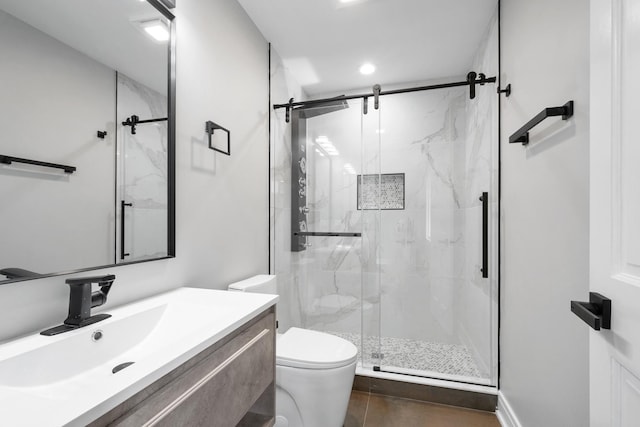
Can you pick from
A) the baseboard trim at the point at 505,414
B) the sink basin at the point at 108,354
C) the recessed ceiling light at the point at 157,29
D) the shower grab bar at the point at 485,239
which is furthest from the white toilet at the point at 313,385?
the recessed ceiling light at the point at 157,29

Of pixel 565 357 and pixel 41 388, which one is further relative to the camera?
pixel 565 357

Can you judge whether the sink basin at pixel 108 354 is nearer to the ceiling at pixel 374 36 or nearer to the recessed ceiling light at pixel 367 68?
the ceiling at pixel 374 36

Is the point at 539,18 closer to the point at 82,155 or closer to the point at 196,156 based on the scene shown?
the point at 196,156

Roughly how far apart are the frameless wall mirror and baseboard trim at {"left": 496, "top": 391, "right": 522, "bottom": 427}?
1.99 meters

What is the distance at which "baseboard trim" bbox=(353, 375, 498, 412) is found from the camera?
1878mm

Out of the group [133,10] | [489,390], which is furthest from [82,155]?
[489,390]

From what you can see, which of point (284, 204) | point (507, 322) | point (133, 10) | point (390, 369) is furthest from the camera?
point (284, 204)

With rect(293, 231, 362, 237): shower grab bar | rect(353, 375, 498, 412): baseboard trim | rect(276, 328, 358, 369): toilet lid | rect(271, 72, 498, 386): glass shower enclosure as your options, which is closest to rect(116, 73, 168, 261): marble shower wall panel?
rect(276, 328, 358, 369): toilet lid

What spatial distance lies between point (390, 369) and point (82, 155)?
2.23 m

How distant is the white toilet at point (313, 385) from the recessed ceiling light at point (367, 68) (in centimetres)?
227

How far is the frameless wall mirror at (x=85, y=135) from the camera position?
795 mm

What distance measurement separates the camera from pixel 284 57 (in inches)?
A: 98.3

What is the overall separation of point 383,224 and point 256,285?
1.27 m

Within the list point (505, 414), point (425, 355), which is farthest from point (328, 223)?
point (505, 414)
